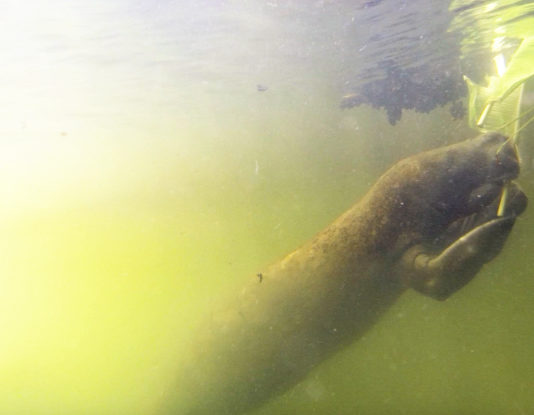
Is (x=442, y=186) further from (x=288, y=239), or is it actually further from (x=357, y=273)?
(x=288, y=239)

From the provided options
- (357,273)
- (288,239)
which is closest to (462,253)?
(357,273)

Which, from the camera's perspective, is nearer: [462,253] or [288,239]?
[462,253]

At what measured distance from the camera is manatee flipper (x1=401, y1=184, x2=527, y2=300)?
3.52 meters

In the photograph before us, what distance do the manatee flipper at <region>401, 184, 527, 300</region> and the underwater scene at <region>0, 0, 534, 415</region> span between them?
0.02m

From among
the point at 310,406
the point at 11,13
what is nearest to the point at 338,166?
the point at 310,406

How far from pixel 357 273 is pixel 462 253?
1.19 m

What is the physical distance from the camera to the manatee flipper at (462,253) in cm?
352

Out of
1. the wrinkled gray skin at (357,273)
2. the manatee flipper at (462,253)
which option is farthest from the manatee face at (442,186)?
the manatee flipper at (462,253)

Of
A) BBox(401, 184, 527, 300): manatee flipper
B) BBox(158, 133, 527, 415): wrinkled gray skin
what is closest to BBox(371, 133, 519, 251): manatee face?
BBox(158, 133, 527, 415): wrinkled gray skin

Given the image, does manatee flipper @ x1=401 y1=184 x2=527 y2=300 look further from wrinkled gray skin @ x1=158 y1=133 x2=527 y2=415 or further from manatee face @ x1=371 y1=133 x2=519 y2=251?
manatee face @ x1=371 y1=133 x2=519 y2=251

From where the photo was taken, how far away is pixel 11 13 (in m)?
7.71

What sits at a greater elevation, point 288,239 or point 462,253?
point 462,253

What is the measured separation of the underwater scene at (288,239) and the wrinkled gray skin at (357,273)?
0.02 meters

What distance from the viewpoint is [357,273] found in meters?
4.45
